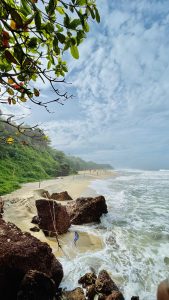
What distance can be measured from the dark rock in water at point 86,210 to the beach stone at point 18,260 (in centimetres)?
472

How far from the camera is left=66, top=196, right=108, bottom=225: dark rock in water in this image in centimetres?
992

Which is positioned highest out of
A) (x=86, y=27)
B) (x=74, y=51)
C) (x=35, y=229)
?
(x=86, y=27)

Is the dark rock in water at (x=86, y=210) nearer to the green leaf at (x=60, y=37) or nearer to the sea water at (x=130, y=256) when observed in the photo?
the sea water at (x=130, y=256)

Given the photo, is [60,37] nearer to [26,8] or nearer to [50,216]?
[26,8]

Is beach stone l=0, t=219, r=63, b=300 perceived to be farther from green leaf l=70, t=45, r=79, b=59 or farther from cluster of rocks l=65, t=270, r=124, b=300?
green leaf l=70, t=45, r=79, b=59

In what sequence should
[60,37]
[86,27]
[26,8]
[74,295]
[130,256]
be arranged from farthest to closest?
[130,256]
[74,295]
[86,27]
[60,37]
[26,8]

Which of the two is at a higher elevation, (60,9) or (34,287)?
(60,9)

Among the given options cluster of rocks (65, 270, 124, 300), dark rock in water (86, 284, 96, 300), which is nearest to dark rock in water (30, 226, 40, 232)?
cluster of rocks (65, 270, 124, 300)

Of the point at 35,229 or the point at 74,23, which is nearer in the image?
the point at 74,23

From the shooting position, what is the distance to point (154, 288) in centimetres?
535

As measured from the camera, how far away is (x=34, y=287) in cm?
420

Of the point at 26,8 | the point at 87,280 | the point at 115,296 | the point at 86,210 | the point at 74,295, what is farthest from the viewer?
the point at 86,210

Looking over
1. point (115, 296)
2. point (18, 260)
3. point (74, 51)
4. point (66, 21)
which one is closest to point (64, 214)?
point (18, 260)

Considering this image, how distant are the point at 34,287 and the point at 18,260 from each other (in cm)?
58
